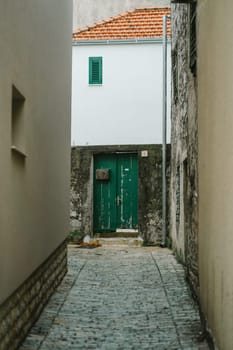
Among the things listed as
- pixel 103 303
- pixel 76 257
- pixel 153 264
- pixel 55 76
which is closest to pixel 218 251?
pixel 103 303

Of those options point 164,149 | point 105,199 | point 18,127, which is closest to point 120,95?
point 164,149

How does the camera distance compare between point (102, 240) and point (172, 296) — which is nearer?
point (172, 296)

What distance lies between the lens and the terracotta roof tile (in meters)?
15.4

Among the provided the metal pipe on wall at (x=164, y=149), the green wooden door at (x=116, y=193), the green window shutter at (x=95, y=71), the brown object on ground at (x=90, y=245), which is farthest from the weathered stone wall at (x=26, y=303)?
the green window shutter at (x=95, y=71)

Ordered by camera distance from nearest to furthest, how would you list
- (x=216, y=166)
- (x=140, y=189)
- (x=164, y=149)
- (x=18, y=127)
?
1. (x=216, y=166)
2. (x=18, y=127)
3. (x=164, y=149)
4. (x=140, y=189)

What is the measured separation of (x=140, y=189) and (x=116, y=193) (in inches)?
35.4

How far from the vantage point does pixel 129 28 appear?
1583 centimetres

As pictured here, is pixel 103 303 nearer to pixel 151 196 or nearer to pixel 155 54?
pixel 151 196

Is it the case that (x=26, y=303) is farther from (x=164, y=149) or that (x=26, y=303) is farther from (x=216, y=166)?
(x=164, y=149)

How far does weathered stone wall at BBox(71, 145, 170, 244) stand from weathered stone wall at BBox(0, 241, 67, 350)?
20.3 feet

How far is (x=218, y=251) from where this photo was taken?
4574 mm

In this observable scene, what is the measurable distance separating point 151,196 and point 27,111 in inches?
352

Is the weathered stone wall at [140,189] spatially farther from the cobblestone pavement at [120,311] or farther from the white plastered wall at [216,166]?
the white plastered wall at [216,166]

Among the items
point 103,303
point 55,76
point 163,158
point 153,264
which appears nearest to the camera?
point 103,303
